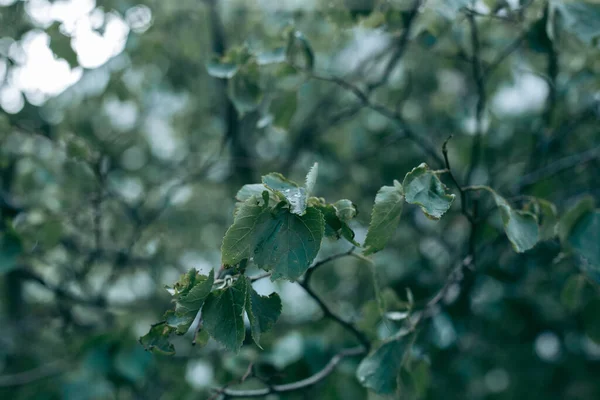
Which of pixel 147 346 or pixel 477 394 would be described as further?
pixel 477 394

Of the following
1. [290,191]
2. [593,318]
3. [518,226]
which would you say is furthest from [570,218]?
[290,191]

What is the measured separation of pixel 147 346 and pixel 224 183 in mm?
2647

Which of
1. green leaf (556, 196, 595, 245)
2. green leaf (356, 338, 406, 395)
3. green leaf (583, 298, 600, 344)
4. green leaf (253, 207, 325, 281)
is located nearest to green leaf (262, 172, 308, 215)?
green leaf (253, 207, 325, 281)

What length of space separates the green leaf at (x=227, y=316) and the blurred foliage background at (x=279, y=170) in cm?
111

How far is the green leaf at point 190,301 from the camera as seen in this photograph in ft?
3.80

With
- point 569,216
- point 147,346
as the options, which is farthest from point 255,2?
point 147,346

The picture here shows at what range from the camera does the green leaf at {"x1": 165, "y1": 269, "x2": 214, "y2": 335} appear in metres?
1.16

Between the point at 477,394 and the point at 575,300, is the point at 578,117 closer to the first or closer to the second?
the point at 575,300

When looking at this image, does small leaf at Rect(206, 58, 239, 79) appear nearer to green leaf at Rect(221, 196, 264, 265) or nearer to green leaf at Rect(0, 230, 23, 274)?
green leaf at Rect(221, 196, 264, 265)

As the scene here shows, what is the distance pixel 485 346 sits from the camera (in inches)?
144

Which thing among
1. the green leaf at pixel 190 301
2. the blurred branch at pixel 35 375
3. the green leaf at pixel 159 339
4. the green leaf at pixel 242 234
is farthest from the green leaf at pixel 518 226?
the blurred branch at pixel 35 375

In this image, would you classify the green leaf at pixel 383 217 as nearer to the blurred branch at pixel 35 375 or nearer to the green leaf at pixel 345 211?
the green leaf at pixel 345 211

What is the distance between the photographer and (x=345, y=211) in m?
1.25

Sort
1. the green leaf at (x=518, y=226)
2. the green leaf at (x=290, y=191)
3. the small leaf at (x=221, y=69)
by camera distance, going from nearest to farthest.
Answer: the green leaf at (x=290, y=191), the green leaf at (x=518, y=226), the small leaf at (x=221, y=69)
